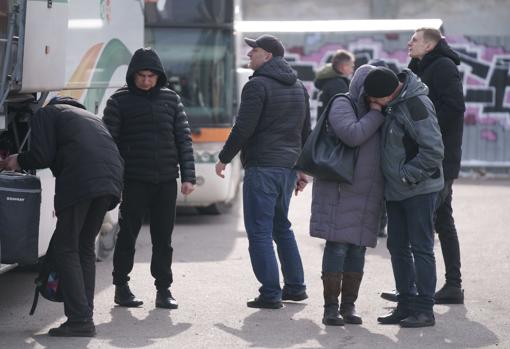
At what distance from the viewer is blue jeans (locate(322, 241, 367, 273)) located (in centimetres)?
776

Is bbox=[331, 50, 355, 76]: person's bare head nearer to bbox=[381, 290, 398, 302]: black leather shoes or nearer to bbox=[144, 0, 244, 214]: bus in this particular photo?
bbox=[144, 0, 244, 214]: bus

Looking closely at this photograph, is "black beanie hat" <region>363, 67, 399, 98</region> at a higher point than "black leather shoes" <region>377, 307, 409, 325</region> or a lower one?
higher

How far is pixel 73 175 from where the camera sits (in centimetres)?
736

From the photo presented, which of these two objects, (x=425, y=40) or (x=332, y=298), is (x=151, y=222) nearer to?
(x=332, y=298)

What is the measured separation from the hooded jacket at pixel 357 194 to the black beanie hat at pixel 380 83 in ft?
0.33

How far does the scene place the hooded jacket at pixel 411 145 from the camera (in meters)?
7.52

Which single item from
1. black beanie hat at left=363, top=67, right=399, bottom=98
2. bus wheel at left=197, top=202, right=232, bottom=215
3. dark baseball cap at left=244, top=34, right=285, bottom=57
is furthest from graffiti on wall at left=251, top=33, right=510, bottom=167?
black beanie hat at left=363, top=67, right=399, bottom=98

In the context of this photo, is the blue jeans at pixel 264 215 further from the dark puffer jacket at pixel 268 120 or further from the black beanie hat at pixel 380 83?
the black beanie hat at pixel 380 83

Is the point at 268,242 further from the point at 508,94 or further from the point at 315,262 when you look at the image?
the point at 508,94

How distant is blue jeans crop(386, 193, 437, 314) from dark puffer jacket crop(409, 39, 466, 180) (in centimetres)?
80

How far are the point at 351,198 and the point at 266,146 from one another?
104 centimetres

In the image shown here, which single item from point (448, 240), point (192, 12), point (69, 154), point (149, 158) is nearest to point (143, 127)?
point (149, 158)

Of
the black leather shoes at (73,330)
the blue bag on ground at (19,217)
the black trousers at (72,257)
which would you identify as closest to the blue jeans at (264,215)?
the black trousers at (72,257)

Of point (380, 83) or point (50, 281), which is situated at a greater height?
point (380, 83)
